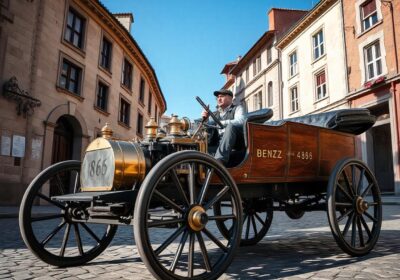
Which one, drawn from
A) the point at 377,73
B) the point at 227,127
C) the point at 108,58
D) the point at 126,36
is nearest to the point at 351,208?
the point at 227,127

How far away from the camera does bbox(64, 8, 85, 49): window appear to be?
14.5 meters

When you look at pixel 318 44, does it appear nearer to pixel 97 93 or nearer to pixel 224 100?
pixel 97 93

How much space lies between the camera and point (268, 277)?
2.72 m

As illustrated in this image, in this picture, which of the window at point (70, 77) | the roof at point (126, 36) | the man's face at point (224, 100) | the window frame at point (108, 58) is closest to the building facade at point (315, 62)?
the roof at point (126, 36)

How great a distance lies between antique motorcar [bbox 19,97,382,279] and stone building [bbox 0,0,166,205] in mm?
8305

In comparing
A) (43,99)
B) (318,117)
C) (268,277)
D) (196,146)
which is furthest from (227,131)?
(43,99)

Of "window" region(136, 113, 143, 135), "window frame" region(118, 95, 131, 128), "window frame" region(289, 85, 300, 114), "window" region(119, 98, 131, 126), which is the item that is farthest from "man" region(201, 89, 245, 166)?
"window frame" region(289, 85, 300, 114)

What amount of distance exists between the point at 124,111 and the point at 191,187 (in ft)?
57.2

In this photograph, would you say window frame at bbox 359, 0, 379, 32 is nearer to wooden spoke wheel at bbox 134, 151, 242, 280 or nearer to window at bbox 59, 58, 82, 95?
window at bbox 59, 58, 82, 95

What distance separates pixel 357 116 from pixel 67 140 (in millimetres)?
12789

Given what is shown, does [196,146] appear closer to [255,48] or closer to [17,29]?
[17,29]

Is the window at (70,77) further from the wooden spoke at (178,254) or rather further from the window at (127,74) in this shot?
the wooden spoke at (178,254)

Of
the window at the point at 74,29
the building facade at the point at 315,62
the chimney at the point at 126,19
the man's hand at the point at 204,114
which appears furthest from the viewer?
the chimney at the point at 126,19

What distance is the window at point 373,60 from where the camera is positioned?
16.1 meters
